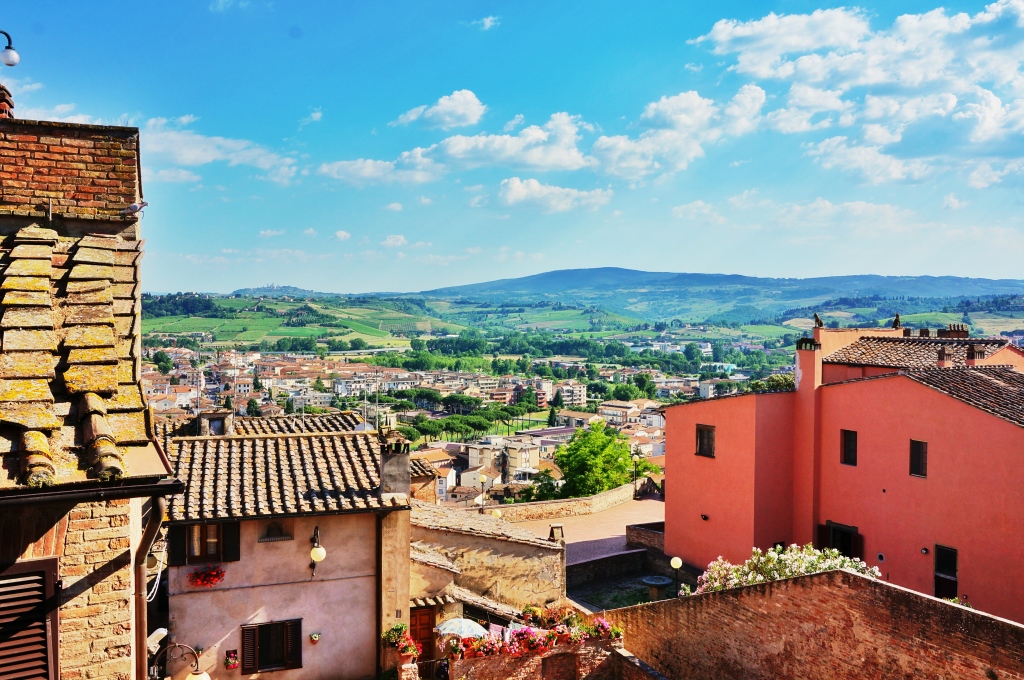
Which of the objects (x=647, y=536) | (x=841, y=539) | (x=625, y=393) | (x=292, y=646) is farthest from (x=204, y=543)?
(x=625, y=393)

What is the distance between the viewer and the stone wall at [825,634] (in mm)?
7719

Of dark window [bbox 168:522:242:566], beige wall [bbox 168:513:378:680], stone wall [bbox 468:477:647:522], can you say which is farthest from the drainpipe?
stone wall [bbox 468:477:647:522]

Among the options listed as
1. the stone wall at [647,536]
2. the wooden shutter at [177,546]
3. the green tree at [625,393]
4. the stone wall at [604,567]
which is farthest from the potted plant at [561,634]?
the green tree at [625,393]

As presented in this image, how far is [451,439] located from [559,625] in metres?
116

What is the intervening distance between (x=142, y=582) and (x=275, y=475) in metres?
7.86

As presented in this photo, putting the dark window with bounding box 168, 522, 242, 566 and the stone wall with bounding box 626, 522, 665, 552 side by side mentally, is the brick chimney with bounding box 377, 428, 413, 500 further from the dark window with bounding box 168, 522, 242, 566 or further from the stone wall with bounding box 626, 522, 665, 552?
the stone wall with bounding box 626, 522, 665, 552

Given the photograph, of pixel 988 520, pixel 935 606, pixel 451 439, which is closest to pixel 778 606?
pixel 935 606

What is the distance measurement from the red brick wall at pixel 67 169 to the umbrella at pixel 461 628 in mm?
9194

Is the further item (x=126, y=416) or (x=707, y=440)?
(x=707, y=440)

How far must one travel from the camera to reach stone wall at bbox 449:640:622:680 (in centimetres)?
1088

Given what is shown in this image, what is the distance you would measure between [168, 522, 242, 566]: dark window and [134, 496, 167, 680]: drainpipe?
698 cm

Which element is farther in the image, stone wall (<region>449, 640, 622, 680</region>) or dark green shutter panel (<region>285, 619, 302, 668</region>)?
dark green shutter panel (<region>285, 619, 302, 668</region>)

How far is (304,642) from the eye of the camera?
11.8m

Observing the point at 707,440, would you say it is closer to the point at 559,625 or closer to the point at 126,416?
the point at 559,625
